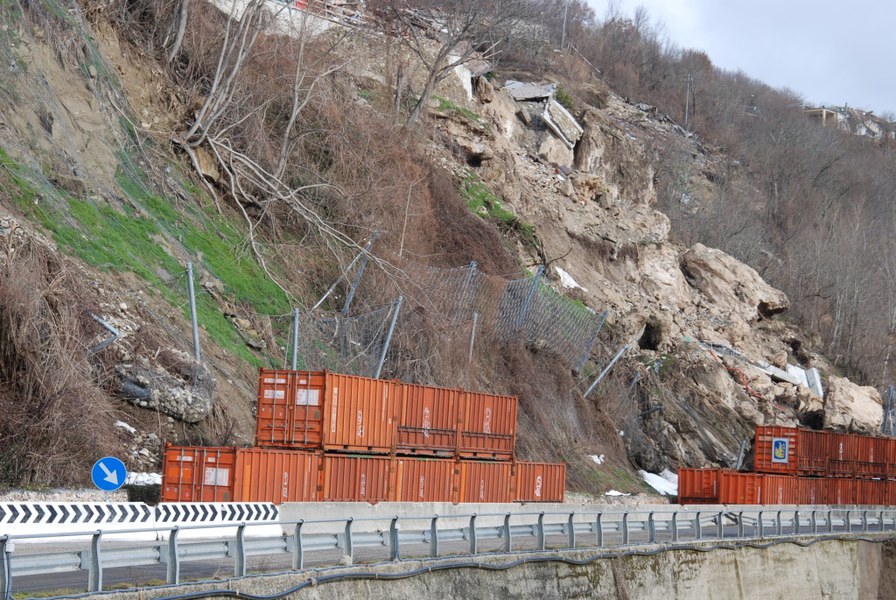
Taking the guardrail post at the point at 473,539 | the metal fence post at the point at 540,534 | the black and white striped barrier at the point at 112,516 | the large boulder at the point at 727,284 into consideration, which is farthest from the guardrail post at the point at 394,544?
the large boulder at the point at 727,284

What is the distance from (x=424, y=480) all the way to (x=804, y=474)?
20724 mm

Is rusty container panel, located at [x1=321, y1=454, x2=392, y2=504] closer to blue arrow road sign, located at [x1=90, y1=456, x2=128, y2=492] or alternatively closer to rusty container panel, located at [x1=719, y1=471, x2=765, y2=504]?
blue arrow road sign, located at [x1=90, y1=456, x2=128, y2=492]

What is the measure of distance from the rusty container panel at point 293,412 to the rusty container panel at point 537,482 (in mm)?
7501

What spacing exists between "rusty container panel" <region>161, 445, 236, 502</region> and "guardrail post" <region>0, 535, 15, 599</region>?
1068 centimetres

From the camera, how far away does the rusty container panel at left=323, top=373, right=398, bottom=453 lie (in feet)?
79.6

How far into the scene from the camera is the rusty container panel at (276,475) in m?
21.8

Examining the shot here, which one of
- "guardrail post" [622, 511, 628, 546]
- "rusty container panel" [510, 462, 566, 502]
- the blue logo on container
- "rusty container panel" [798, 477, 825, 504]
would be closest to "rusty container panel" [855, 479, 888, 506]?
"rusty container panel" [798, 477, 825, 504]

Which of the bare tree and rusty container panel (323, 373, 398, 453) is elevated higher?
the bare tree

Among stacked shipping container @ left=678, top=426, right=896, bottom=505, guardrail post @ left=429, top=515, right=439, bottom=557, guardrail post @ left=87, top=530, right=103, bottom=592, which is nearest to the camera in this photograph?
guardrail post @ left=87, top=530, right=103, bottom=592

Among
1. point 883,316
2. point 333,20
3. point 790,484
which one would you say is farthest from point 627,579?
point 883,316

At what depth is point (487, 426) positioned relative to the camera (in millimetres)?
29062

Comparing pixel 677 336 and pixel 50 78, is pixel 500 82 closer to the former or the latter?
pixel 677 336

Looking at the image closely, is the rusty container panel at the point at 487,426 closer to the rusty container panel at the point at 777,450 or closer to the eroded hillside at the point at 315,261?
the eroded hillside at the point at 315,261

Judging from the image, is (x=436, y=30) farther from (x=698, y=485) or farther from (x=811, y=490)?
(x=698, y=485)
